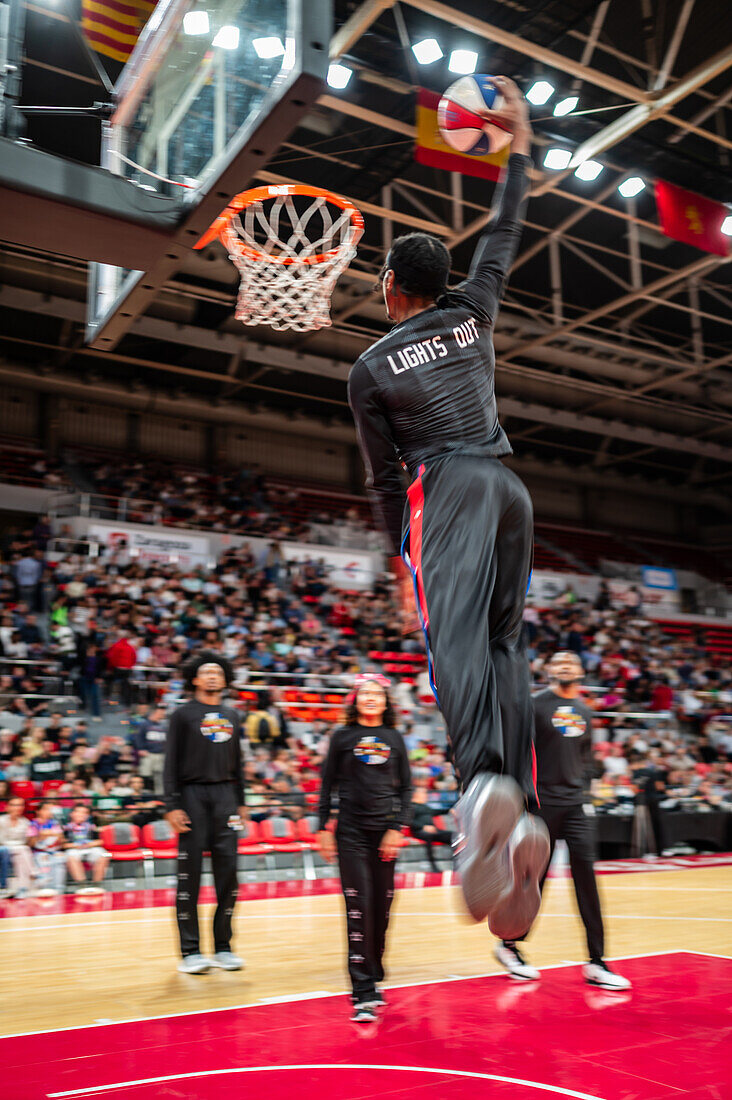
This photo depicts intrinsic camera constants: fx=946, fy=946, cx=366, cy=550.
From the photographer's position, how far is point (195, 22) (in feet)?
15.2

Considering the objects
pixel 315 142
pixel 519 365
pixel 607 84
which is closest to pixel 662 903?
pixel 607 84

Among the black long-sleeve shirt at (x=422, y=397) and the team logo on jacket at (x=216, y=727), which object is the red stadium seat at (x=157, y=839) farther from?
the black long-sleeve shirt at (x=422, y=397)

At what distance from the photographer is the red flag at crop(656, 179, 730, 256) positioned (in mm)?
14289

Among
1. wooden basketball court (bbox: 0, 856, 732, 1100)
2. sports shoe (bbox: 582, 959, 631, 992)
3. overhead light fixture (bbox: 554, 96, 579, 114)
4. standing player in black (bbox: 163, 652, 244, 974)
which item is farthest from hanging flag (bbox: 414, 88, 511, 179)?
sports shoe (bbox: 582, 959, 631, 992)

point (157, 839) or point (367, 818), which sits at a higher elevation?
point (367, 818)

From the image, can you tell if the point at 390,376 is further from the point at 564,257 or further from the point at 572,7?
the point at 564,257

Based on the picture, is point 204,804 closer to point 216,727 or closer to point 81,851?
point 216,727

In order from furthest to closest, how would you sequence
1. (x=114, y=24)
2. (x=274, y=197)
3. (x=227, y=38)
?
(x=274, y=197) → (x=114, y=24) → (x=227, y=38)

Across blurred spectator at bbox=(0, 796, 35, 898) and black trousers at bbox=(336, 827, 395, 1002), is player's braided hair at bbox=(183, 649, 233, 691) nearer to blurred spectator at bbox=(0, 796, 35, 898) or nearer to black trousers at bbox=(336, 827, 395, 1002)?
black trousers at bbox=(336, 827, 395, 1002)

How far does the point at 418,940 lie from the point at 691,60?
13.7 meters

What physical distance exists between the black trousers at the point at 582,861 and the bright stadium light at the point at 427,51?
10.1 metres

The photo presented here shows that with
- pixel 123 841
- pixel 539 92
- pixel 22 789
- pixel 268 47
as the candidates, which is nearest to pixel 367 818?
pixel 268 47

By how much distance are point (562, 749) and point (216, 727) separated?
95.5 inches

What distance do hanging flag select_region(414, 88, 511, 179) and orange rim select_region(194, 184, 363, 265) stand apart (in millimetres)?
3616
